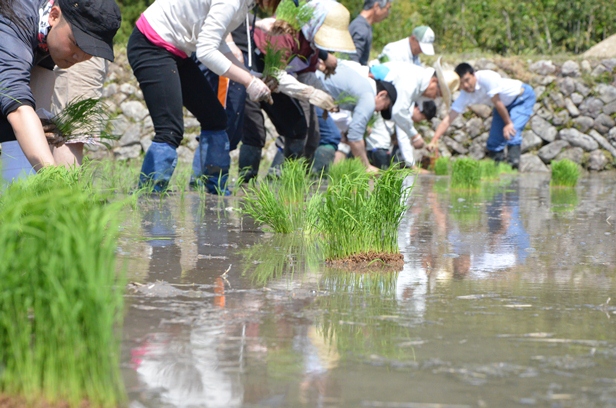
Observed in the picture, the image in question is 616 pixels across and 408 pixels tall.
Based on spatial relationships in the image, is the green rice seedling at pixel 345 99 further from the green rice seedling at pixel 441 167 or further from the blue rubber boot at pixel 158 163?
the green rice seedling at pixel 441 167

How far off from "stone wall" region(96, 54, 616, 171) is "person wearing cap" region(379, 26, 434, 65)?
3786 mm

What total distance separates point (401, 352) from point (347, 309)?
0.47 m

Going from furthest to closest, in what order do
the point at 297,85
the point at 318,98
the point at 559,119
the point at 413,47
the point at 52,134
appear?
1. the point at 559,119
2. the point at 413,47
3. the point at 318,98
4. the point at 297,85
5. the point at 52,134

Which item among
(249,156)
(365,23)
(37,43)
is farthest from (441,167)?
(37,43)

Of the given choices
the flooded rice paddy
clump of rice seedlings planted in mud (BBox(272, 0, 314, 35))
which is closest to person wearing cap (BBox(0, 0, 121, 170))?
the flooded rice paddy

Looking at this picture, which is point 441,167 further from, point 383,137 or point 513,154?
point 513,154

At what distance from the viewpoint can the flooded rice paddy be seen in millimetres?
1681

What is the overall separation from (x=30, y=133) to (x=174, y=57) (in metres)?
2.37

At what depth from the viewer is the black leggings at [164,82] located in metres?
5.15

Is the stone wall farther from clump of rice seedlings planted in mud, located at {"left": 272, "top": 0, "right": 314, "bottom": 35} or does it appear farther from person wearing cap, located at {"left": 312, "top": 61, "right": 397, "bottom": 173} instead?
clump of rice seedlings planted in mud, located at {"left": 272, "top": 0, "right": 314, "bottom": 35}

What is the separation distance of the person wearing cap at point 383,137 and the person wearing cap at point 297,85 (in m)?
2.94

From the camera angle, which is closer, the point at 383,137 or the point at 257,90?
the point at 257,90

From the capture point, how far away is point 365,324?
7.29 feet

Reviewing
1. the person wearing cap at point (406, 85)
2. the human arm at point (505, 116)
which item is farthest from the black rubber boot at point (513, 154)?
the person wearing cap at point (406, 85)
